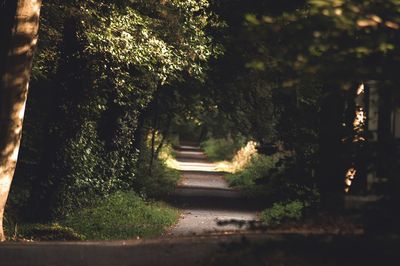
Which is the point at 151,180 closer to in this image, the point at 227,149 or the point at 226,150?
the point at 227,149

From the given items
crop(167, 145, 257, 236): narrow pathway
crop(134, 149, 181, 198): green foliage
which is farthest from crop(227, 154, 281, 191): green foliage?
crop(134, 149, 181, 198): green foliage

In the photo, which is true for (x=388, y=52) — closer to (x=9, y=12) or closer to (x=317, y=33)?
(x=317, y=33)

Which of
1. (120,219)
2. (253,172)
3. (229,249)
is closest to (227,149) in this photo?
(253,172)

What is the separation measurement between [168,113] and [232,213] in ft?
39.3

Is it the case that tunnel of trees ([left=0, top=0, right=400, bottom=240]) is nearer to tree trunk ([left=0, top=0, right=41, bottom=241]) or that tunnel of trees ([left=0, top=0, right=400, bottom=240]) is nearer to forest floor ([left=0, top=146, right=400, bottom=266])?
tree trunk ([left=0, top=0, right=41, bottom=241])

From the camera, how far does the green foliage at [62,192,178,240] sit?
17.2 meters

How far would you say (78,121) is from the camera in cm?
1891

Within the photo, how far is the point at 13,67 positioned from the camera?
43.3 ft

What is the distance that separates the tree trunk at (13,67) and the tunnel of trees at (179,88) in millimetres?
21

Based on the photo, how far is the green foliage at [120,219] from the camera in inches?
678

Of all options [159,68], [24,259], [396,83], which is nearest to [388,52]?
[396,83]

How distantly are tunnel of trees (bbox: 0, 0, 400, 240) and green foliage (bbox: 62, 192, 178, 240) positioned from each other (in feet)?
1.51

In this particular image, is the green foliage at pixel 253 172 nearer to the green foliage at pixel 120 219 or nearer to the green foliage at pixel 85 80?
the green foliage at pixel 120 219

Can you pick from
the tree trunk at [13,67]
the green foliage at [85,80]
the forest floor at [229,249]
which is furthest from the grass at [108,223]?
the tree trunk at [13,67]
